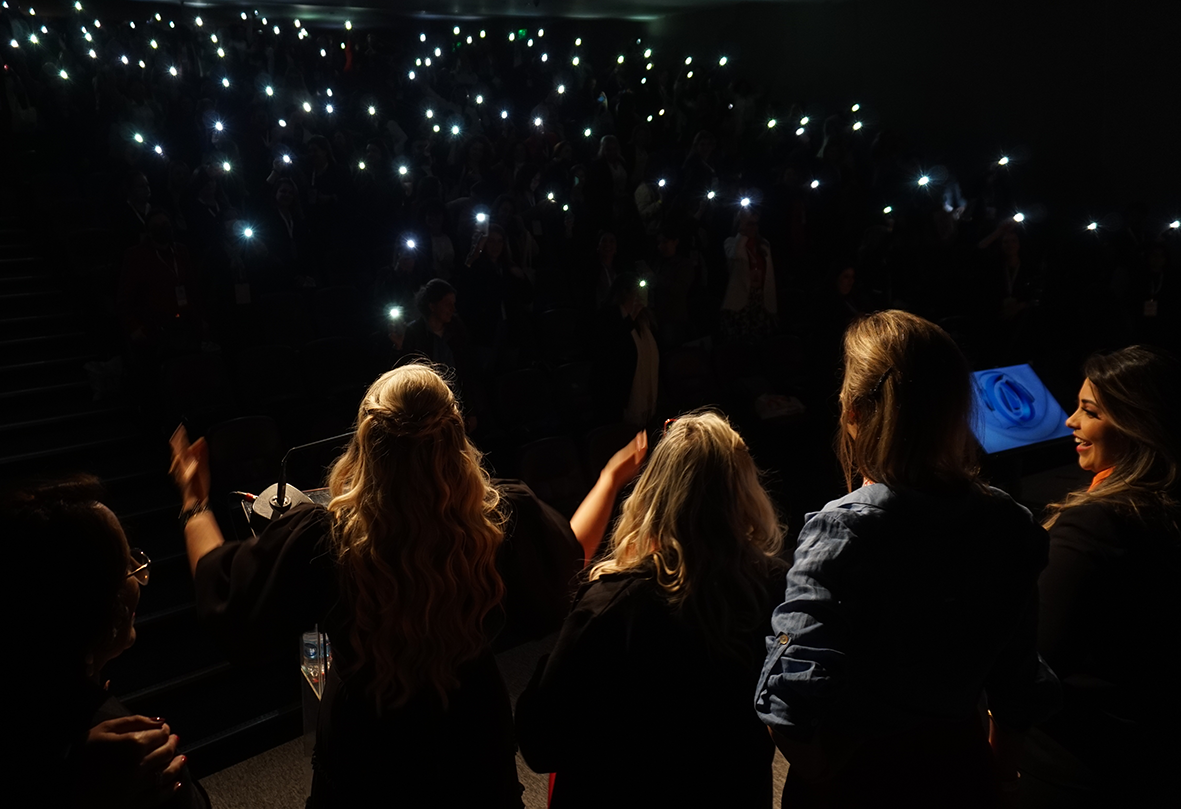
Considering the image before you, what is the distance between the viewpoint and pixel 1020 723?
1.55 meters

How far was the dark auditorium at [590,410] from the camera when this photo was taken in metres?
1.40

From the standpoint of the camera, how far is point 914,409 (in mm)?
1380

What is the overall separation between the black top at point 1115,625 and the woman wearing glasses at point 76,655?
171 cm

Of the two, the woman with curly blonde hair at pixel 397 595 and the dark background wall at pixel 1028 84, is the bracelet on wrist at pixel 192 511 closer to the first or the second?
the woman with curly blonde hair at pixel 397 595

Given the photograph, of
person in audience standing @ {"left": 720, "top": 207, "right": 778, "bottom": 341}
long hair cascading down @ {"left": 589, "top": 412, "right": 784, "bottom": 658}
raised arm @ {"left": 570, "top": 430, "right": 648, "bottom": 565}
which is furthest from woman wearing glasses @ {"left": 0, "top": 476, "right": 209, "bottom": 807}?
person in audience standing @ {"left": 720, "top": 207, "right": 778, "bottom": 341}

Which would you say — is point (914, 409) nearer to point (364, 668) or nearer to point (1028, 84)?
point (364, 668)

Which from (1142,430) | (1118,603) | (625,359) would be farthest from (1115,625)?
(625,359)

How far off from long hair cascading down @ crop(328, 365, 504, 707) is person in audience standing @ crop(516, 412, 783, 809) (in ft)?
0.68

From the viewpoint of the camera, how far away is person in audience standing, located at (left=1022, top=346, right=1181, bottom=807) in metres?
1.56

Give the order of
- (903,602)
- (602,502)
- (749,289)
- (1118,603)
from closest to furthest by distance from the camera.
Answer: (903,602)
(1118,603)
(602,502)
(749,289)

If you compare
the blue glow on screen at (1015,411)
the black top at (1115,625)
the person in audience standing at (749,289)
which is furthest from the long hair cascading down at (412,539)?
the person in audience standing at (749,289)

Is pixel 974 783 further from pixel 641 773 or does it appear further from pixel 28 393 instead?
pixel 28 393

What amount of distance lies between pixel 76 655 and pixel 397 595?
0.52m

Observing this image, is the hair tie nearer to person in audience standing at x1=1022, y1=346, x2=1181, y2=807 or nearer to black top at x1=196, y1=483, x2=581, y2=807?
person in audience standing at x1=1022, y1=346, x2=1181, y2=807
